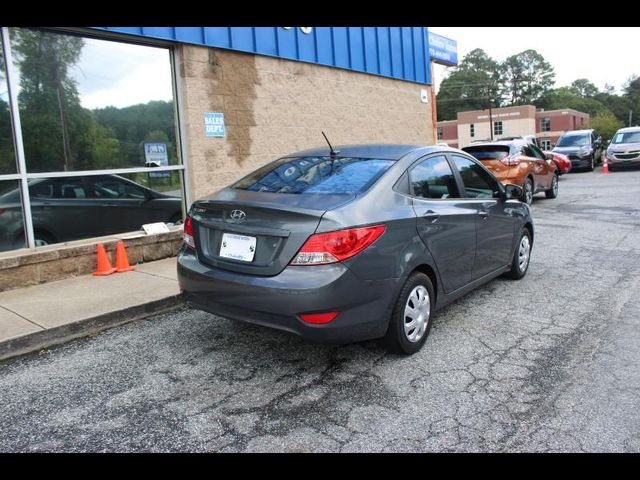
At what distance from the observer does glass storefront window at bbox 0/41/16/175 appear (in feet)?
19.7

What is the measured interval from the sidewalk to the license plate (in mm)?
1788

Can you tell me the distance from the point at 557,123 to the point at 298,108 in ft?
248

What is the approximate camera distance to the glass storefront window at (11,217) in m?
6.00

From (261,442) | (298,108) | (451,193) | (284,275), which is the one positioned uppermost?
(298,108)

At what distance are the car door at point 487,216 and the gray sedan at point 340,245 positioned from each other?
13 cm

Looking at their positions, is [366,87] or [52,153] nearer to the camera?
[52,153]

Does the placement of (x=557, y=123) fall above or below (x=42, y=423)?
above

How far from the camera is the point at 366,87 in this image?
440 inches

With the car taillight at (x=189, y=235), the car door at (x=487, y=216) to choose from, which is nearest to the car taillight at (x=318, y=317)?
the car taillight at (x=189, y=235)

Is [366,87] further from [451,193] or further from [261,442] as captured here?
[261,442]

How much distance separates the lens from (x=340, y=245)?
3.41 m

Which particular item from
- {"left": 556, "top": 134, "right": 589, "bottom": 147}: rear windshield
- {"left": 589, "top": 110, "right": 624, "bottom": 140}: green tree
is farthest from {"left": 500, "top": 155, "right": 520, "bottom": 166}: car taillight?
{"left": 589, "top": 110, "right": 624, "bottom": 140}: green tree

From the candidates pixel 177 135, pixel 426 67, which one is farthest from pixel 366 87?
pixel 177 135

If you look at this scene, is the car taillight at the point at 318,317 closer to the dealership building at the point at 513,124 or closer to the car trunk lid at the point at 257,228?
the car trunk lid at the point at 257,228
